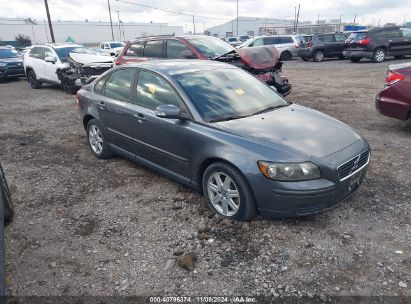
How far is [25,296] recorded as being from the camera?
2.77 metres

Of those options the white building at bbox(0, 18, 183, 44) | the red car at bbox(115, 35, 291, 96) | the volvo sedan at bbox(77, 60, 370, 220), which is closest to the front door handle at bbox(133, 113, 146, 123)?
the volvo sedan at bbox(77, 60, 370, 220)

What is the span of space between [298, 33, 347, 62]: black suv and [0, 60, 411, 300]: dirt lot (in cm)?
1716

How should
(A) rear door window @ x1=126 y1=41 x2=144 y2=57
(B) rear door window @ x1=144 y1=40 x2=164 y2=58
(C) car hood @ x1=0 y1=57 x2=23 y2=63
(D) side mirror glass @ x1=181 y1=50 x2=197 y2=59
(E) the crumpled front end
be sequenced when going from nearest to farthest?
1. (D) side mirror glass @ x1=181 y1=50 x2=197 y2=59
2. (B) rear door window @ x1=144 y1=40 x2=164 y2=58
3. (A) rear door window @ x1=126 y1=41 x2=144 y2=57
4. (E) the crumpled front end
5. (C) car hood @ x1=0 y1=57 x2=23 y2=63

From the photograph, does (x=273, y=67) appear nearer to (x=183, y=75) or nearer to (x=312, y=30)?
(x=183, y=75)

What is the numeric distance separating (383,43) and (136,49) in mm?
13761

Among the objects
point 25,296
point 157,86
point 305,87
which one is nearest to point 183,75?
point 157,86

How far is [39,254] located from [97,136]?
8.31 feet

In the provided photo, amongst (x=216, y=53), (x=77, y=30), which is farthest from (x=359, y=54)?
(x=77, y=30)

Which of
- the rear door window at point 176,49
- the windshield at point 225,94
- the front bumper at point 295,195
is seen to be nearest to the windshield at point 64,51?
the rear door window at point 176,49

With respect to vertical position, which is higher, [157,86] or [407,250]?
[157,86]

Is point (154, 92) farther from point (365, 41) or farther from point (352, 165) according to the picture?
point (365, 41)

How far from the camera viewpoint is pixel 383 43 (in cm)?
1755

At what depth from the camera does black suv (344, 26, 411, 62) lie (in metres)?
17.5

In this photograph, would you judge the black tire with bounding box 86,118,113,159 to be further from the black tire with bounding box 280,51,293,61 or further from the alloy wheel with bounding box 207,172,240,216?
the black tire with bounding box 280,51,293,61
